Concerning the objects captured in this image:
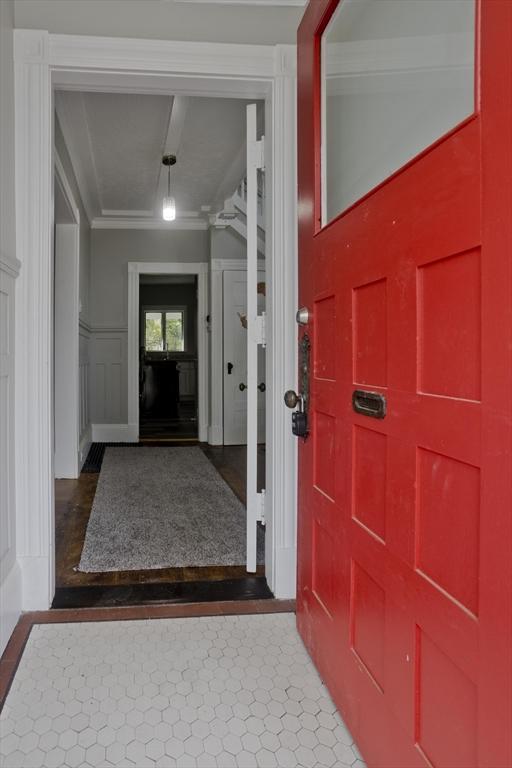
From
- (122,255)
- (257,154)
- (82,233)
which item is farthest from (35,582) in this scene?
(122,255)

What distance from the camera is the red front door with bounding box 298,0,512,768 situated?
760mm

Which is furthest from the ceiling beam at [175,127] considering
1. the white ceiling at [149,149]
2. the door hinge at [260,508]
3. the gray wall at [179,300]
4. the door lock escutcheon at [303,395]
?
the gray wall at [179,300]

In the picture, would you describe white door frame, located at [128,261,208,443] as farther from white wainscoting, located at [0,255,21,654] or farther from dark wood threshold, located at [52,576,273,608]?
white wainscoting, located at [0,255,21,654]

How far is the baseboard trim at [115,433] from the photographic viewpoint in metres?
6.15

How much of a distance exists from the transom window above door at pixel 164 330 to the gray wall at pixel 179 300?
0.36ft

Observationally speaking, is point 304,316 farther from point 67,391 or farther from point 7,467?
point 67,391

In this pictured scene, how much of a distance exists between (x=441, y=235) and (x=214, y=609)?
1.60 m

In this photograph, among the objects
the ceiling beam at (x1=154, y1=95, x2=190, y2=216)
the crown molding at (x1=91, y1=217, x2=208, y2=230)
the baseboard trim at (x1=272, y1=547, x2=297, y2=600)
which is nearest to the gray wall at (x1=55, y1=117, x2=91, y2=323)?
the crown molding at (x1=91, y1=217, x2=208, y2=230)

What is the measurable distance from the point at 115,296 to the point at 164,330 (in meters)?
5.72

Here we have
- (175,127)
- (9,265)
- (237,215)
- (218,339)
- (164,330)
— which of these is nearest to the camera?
(9,265)

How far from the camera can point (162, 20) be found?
1.99 metres

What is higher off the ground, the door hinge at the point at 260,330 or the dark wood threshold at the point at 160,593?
the door hinge at the point at 260,330

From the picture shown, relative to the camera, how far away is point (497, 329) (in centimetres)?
75

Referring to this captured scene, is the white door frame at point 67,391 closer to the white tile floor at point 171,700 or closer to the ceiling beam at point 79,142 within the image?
the ceiling beam at point 79,142
